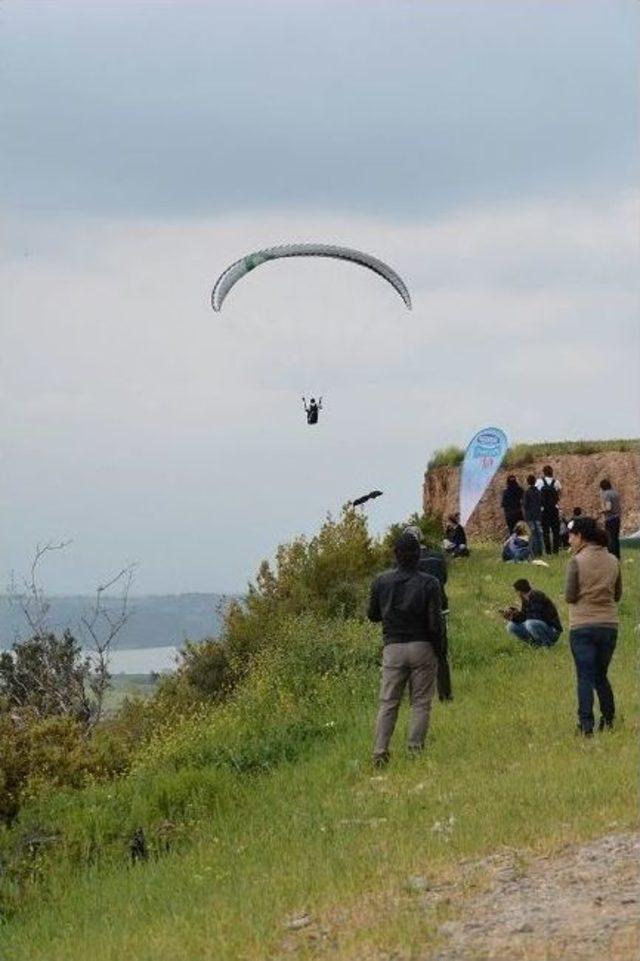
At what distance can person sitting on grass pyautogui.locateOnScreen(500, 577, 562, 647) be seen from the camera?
25000 millimetres

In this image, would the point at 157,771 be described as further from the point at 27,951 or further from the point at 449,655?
the point at 27,951

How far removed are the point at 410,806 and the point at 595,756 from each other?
196cm

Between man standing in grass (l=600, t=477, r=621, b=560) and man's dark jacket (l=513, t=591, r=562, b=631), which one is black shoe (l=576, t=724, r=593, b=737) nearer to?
man's dark jacket (l=513, t=591, r=562, b=631)

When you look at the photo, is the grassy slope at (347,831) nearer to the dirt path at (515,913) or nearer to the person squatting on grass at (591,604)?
the dirt path at (515,913)

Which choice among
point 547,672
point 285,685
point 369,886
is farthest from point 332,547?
point 369,886

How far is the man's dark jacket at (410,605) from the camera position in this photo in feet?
54.6

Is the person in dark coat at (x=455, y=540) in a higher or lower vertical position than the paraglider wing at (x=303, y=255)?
lower

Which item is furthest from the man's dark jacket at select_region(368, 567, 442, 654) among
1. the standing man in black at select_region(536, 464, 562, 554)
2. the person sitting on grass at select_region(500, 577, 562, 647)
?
the standing man in black at select_region(536, 464, 562, 554)

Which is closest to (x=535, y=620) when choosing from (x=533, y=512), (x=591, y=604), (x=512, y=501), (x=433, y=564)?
(x=433, y=564)

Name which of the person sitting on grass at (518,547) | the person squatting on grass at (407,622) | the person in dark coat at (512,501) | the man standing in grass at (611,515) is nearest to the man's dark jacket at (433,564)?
the person squatting on grass at (407,622)

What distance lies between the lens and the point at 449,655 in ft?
85.5

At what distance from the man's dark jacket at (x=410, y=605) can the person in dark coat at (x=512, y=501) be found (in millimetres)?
26988

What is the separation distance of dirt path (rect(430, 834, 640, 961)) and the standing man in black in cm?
2978

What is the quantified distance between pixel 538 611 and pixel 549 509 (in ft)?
58.5
